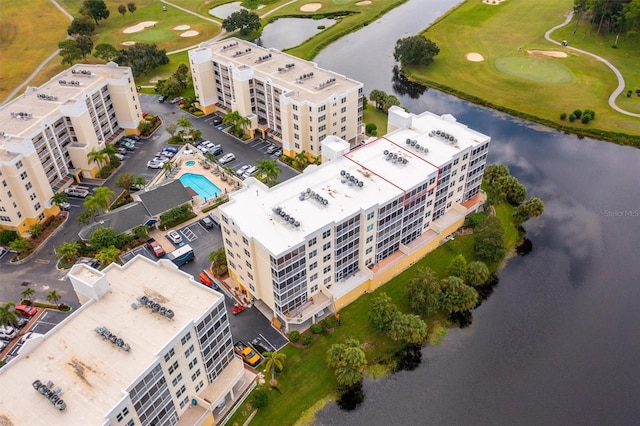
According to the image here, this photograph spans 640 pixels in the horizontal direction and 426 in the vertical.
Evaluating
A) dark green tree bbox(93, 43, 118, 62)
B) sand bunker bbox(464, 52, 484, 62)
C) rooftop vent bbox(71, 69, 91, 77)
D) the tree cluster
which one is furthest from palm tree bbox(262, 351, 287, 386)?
sand bunker bbox(464, 52, 484, 62)

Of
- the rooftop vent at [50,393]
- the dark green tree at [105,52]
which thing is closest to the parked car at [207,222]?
the rooftop vent at [50,393]

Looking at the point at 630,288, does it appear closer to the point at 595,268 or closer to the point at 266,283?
the point at 595,268

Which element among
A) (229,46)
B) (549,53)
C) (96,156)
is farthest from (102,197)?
(549,53)

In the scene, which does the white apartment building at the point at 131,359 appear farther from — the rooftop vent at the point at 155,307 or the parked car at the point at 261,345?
the parked car at the point at 261,345

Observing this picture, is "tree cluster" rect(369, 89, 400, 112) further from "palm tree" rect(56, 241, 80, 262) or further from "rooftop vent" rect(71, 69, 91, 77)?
"palm tree" rect(56, 241, 80, 262)

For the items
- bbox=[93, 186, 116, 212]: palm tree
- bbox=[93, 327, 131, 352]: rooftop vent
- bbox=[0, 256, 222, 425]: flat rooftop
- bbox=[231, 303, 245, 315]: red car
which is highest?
bbox=[93, 327, 131, 352]: rooftop vent

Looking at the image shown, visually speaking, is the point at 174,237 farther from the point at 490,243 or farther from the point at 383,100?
the point at 383,100

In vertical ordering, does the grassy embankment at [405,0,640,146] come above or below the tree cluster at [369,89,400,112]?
below
